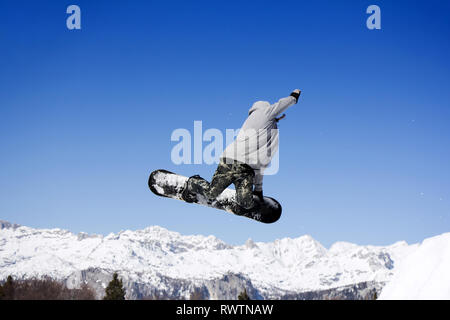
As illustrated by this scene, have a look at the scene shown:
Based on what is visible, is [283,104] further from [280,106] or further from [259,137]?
[259,137]

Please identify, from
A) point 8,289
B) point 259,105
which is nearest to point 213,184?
point 259,105

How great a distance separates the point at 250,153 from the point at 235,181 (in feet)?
1.55

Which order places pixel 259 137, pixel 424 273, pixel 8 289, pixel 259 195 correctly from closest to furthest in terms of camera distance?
pixel 259 137 < pixel 259 195 < pixel 424 273 < pixel 8 289

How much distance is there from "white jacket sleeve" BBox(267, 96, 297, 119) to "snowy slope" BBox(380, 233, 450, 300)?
5.74 metres

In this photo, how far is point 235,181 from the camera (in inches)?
235

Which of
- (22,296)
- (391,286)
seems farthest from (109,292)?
(391,286)

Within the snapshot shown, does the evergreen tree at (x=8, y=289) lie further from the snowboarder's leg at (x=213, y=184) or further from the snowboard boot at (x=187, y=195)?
the snowboarder's leg at (x=213, y=184)

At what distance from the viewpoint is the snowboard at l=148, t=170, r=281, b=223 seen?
619cm

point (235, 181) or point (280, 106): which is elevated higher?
point (280, 106)

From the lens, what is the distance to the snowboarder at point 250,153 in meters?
5.70

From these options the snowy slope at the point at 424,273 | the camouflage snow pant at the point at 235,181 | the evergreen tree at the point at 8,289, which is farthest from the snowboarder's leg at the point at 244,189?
the evergreen tree at the point at 8,289

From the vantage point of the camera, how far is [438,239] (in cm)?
1280
